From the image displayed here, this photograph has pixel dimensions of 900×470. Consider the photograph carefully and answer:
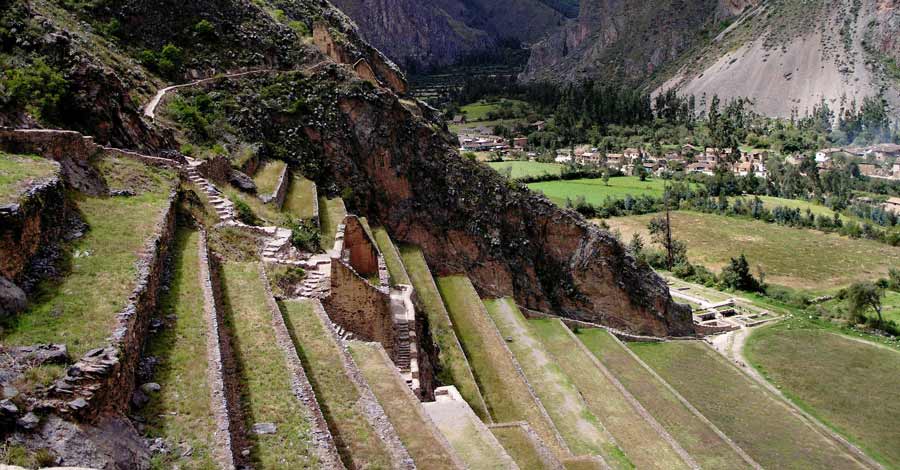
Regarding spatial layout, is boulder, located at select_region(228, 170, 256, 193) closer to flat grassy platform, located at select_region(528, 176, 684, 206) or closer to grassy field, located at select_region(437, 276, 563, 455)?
grassy field, located at select_region(437, 276, 563, 455)

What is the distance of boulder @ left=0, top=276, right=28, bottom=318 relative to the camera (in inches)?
431

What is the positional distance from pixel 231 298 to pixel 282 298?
197cm

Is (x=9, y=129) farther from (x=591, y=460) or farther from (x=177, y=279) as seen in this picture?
(x=591, y=460)

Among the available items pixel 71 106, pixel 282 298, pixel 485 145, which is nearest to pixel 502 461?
pixel 282 298

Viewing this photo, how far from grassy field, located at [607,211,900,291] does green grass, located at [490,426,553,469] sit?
58568mm

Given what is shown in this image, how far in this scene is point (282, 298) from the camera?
18.3 metres

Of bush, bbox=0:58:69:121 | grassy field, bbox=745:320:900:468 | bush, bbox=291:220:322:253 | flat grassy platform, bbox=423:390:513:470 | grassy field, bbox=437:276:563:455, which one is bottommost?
grassy field, bbox=745:320:900:468

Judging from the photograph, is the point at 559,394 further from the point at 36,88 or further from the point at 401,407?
the point at 36,88

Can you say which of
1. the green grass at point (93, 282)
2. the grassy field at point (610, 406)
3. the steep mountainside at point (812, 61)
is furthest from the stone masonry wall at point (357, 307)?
the steep mountainside at point (812, 61)

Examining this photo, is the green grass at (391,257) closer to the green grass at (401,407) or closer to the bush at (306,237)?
the bush at (306,237)

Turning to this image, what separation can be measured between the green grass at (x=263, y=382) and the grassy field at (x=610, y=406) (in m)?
14.6

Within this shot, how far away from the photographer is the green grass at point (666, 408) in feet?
84.8

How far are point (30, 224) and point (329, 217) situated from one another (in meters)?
15.9

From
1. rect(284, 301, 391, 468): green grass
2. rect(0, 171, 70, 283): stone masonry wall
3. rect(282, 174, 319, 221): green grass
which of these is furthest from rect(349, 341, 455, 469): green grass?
rect(282, 174, 319, 221): green grass
